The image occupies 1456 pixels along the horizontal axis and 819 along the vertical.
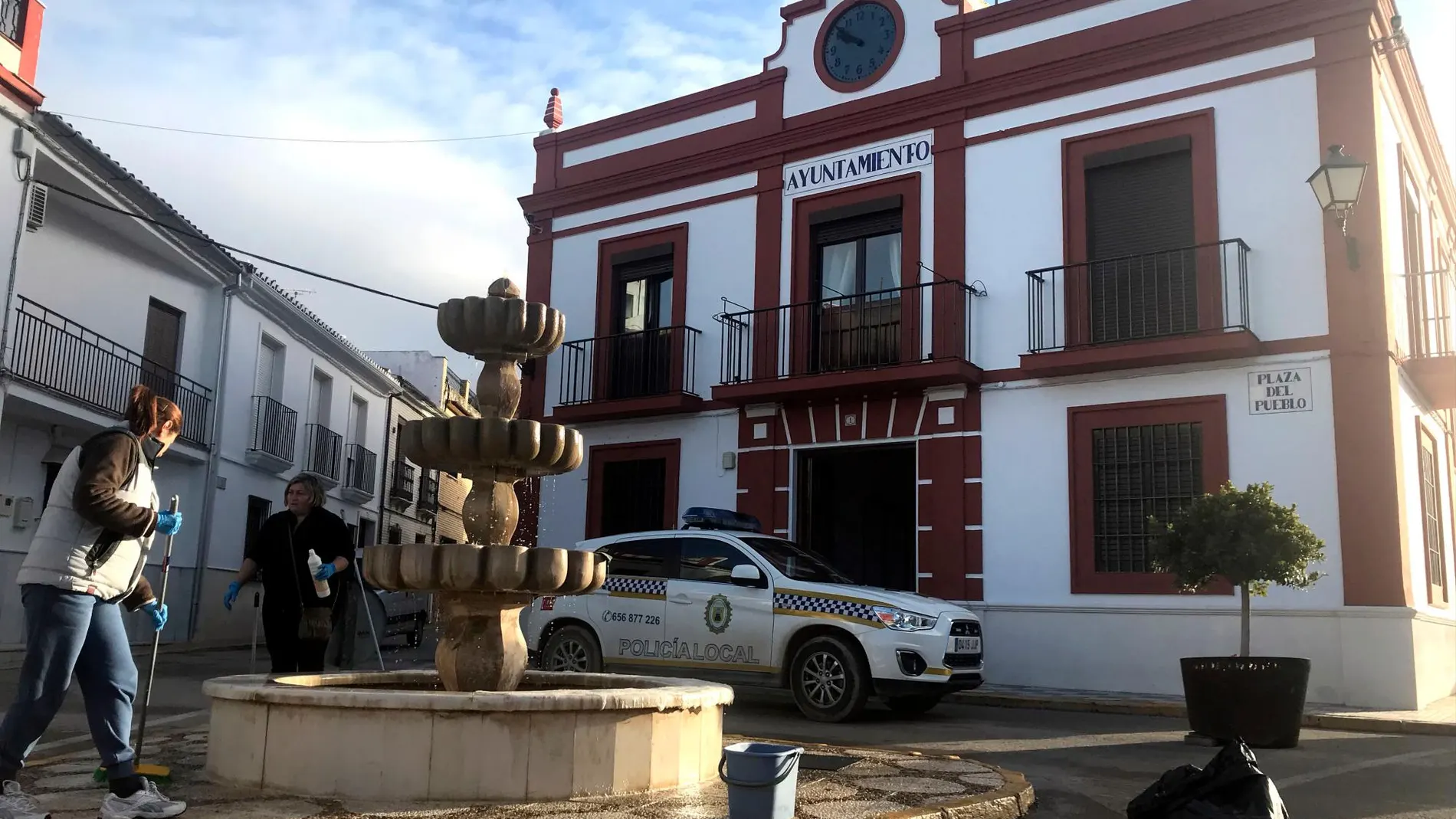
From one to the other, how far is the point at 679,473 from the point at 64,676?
12057mm

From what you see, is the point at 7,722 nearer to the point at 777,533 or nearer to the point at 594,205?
the point at 777,533

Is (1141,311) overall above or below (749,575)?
above

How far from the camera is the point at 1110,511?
1316cm

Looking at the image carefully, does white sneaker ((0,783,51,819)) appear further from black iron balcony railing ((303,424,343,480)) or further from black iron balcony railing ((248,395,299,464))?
black iron balcony railing ((303,424,343,480))

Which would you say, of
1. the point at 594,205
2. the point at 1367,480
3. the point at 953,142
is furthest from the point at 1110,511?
the point at 594,205

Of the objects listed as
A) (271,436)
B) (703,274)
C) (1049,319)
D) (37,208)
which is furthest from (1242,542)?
(271,436)

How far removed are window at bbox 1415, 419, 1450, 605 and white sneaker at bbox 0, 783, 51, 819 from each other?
13454 millimetres

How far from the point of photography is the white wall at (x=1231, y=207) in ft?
40.8

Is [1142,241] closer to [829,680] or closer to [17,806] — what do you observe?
[829,680]

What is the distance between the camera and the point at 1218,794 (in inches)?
178

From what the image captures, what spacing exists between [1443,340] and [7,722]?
52.7 feet

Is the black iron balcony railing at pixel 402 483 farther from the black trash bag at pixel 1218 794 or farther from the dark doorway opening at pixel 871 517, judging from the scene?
the black trash bag at pixel 1218 794

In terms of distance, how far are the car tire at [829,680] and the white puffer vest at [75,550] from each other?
20.4 feet

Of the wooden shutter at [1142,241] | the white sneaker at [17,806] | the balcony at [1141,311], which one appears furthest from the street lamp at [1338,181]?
the white sneaker at [17,806]
